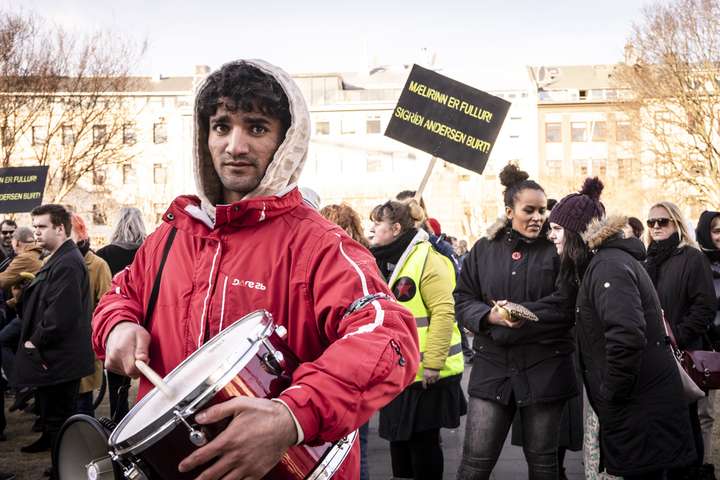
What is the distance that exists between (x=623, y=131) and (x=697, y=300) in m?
29.1

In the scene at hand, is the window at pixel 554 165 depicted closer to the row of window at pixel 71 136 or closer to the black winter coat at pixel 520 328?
the row of window at pixel 71 136

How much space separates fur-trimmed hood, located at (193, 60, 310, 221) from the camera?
205cm

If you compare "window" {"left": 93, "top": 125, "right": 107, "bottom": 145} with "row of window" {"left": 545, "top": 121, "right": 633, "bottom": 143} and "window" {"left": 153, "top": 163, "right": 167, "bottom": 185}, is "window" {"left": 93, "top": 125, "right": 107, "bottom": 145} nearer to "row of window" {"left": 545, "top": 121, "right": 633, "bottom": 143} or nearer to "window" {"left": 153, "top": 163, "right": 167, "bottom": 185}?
"window" {"left": 153, "top": 163, "right": 167, "bottom": 185}

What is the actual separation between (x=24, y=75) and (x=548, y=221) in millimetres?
22425

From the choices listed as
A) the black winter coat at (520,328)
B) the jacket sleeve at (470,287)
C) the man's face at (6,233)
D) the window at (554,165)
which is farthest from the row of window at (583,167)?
the black winter coat at (520,328)

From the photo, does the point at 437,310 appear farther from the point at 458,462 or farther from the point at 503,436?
the point at 458,462

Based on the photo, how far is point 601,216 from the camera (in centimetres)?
458

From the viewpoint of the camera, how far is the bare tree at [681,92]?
26312 mm

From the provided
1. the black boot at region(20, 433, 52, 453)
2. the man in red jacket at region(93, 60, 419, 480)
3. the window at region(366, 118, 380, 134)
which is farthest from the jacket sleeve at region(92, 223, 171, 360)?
the window at region(366, 118, 380, 134)

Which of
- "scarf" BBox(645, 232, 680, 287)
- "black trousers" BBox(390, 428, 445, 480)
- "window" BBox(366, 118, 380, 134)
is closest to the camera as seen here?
"black trousers" BBox(390, 428, 445, 480)

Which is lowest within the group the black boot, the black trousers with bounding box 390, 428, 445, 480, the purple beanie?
the black boot

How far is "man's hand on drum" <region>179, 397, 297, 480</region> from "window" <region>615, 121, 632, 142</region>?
1259 inches

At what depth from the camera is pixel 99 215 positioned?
158 feet

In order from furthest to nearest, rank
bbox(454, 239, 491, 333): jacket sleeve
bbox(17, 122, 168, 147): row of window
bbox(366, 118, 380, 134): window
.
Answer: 1. bbox(366, 118, 380, 134): window
2. bbox(17, 122, 168, 147): row of window
3. bbox(454, 239, 491, 333): jacket sleeve
